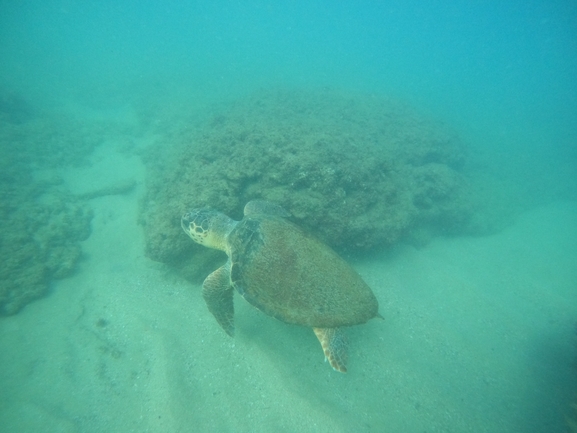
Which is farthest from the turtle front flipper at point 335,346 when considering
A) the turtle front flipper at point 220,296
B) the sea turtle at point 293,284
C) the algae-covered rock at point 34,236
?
the algae-covered rock at point 34,236

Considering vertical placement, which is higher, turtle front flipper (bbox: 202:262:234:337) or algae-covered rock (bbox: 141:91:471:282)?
algae-covered rock (bbox: 141:91:471:282)

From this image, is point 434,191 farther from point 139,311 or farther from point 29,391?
point 29,391

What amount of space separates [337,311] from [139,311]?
3.52 meters

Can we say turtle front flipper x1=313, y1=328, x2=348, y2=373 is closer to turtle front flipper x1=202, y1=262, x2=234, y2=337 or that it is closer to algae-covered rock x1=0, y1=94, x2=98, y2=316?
turtle front flipper x1=202, y1=262, x2=234, y2=337

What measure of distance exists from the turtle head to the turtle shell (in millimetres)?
600

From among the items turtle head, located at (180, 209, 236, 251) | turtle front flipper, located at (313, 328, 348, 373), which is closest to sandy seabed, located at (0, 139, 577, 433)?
A: turtle front flipper, located at (313, 328, 348, 373)

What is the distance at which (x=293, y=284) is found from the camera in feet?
9.95

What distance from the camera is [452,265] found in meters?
5.63

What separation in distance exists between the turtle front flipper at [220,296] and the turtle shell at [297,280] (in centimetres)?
33

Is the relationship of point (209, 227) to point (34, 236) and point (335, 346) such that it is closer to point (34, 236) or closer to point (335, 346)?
point (335, 346)

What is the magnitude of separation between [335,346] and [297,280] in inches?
38.8

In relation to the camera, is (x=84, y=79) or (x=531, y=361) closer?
(x=531, y=361)

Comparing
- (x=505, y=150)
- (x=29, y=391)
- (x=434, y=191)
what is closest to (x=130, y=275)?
(x=29, y=391)

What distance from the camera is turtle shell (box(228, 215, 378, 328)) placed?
2979 millimetres
